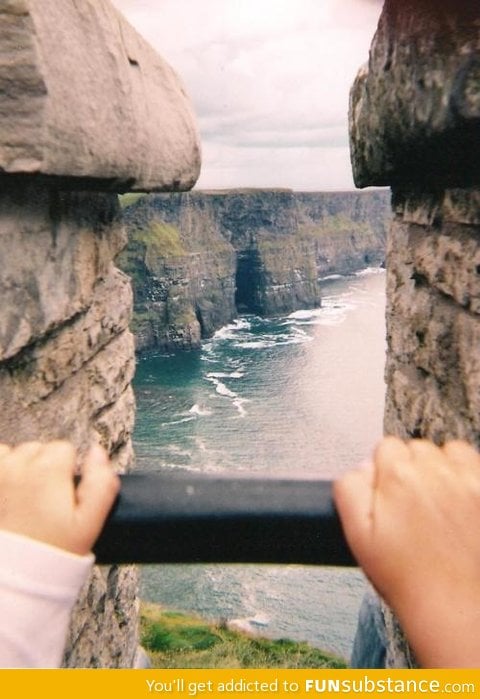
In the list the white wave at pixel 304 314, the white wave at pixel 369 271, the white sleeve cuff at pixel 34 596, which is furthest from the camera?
the white wave at pixel 369 271

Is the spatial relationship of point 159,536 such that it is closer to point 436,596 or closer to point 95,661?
point 436,596

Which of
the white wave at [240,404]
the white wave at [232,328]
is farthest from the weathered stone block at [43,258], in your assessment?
the white wave at [232,328]

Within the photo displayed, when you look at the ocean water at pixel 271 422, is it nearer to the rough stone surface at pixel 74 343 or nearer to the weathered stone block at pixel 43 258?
the rough stone surface at pixel 74 343

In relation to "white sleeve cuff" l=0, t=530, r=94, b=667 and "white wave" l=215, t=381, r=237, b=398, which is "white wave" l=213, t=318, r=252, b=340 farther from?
"white sleeve cuff" l=0, t=530, r=94, b=667

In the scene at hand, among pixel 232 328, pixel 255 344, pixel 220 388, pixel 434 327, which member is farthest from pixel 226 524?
pixel 232 328

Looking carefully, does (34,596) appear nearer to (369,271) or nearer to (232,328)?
(232,328)

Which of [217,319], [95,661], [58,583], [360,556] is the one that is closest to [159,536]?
[58,583]
